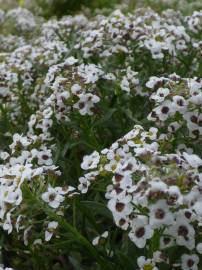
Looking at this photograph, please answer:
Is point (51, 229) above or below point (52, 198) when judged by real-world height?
below

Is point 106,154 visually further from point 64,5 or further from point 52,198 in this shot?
point 64,5

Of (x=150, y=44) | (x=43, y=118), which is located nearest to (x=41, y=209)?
(x=43, y=118)

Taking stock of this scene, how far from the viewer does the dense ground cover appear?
86.0 inches

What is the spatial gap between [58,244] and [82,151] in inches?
52.5

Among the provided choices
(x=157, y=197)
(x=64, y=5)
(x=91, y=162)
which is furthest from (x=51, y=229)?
(x=64, y=5)

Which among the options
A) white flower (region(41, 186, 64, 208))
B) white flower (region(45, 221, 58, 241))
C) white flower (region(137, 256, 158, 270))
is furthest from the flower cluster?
white flower (region(45, 221, 58, 241))

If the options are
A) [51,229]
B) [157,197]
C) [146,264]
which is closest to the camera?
[157,197]

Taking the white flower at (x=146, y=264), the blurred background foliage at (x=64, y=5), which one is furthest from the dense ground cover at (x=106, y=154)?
the blurred background foliage at (x=64, y=5)

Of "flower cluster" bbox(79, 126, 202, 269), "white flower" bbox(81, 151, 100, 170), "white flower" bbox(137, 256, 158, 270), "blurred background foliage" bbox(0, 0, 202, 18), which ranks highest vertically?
"flower cluster" bbox(79, 126, 202, 269)

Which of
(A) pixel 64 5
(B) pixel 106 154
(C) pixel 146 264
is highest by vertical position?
(B) pixel 106 154

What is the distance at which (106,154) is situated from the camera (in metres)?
2.62

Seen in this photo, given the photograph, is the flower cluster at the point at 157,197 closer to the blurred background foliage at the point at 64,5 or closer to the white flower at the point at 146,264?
the white flower at the point at 146,264

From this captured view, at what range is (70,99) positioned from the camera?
3.13m

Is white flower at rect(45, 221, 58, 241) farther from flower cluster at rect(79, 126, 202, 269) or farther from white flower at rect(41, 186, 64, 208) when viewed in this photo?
flower cluster at rect(79, 126, 202, 269)
